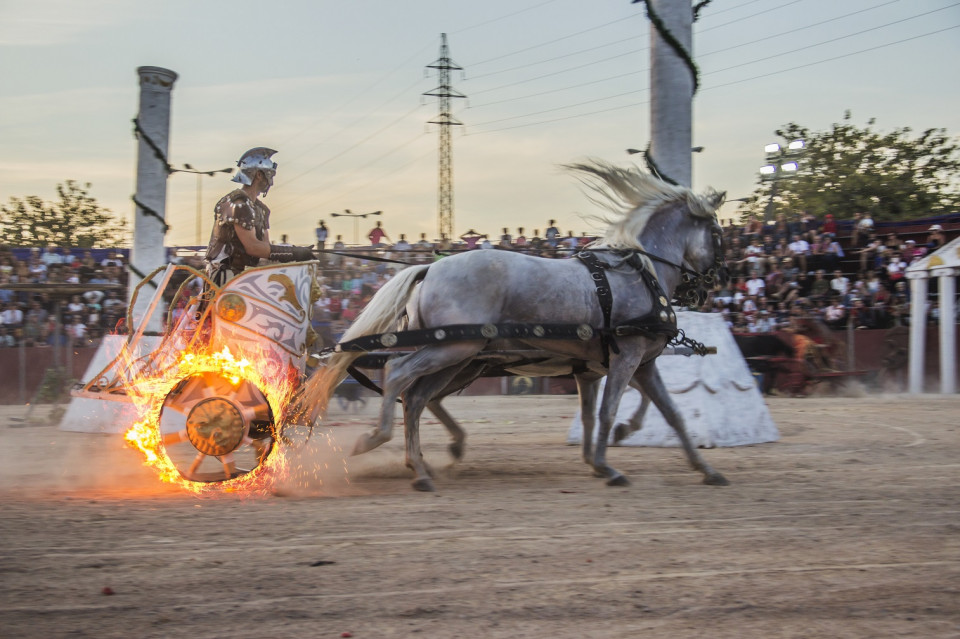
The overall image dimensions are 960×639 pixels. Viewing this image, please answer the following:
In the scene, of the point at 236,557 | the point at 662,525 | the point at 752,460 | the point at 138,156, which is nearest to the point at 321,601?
the point at 236,557

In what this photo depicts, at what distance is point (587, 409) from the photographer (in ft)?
21.5

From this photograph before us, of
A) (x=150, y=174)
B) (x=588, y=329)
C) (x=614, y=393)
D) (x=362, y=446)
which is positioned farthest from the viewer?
(x=150, y=174)

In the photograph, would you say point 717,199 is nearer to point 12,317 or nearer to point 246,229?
point 246,229

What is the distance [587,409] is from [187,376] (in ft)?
9.61

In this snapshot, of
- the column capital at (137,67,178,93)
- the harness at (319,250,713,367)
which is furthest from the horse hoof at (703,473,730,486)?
the column capital at (137,67,178,93)

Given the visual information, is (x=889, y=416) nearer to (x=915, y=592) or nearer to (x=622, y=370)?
(x=622, y=370)

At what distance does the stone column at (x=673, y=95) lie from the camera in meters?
7.91

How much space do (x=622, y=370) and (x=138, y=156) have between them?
535 cm

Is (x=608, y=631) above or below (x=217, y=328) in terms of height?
below

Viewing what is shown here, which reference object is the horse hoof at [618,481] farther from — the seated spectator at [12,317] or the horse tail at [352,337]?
the seated spectator at [12,317]

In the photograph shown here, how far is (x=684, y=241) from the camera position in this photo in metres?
6.24

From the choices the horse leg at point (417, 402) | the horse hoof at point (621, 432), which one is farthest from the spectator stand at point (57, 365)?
the horse hoof at point (621, 432)

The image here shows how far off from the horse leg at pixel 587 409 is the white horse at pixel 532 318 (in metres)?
0.49

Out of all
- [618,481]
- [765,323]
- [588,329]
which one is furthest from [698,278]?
[765,323]
